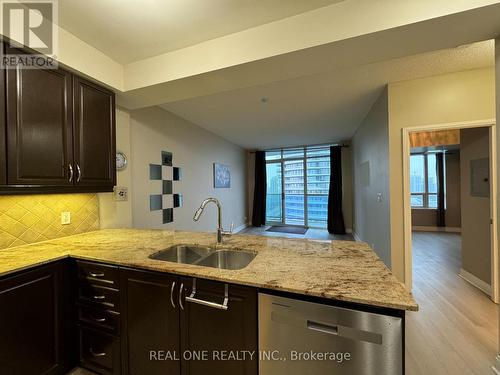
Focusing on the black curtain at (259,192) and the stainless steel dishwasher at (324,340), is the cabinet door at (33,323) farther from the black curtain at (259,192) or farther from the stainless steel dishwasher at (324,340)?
the black curtain at (259,192)

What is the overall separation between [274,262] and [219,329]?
46 centimetres

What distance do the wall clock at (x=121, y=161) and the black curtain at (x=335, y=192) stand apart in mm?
5316

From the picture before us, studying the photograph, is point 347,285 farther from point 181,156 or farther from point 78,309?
point 181,156

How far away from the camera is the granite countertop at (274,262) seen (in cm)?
95

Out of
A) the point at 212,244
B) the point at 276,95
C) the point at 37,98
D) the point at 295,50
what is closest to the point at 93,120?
the point at 37,98

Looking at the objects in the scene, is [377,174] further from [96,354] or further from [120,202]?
[96,354]

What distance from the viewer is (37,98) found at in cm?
153

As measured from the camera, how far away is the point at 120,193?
102 inches

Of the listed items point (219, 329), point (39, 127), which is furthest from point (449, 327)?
point (39, 127)

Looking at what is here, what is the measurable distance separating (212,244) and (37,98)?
1653 millimetres

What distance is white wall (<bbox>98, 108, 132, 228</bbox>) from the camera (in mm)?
2428

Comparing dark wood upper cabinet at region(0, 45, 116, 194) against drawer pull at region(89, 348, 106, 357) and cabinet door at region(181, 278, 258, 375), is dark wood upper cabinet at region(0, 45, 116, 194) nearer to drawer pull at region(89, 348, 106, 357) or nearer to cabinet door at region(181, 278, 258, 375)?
drawer pull at region(89, 348, 106, 357)

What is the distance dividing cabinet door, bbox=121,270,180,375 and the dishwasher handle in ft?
2.43

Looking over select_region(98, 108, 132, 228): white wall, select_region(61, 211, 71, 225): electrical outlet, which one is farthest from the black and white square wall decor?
select_region(61, 211, 71, 225): electrical outlet
